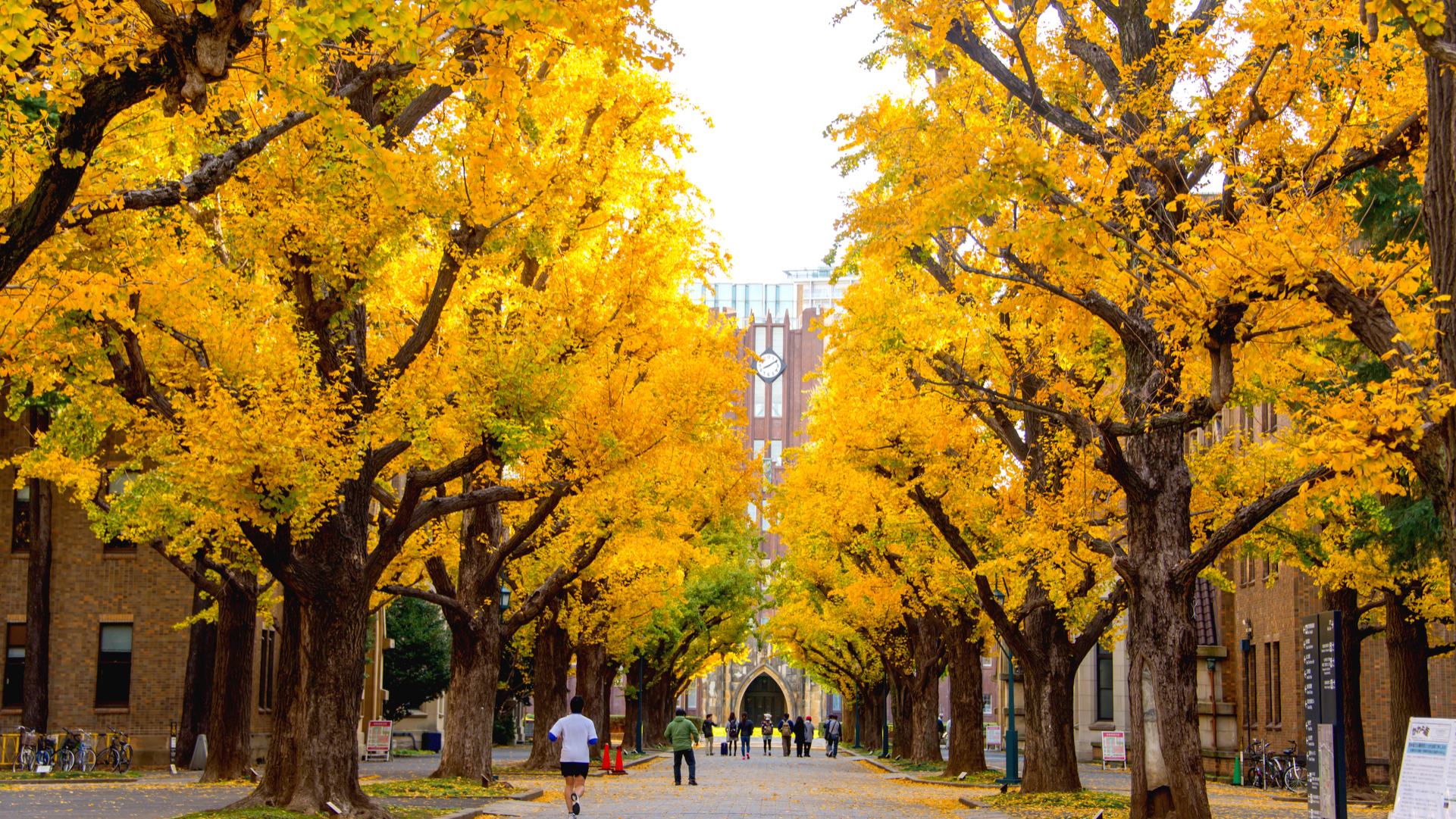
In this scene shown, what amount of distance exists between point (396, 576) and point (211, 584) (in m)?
3.08

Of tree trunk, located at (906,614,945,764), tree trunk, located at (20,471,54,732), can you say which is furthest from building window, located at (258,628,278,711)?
tree trunk, located at (906,614,945,764)

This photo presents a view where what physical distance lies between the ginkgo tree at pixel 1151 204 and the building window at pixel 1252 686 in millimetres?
24000

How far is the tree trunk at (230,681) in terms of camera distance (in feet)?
Answer: 72.8

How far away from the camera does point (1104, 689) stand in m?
46.3

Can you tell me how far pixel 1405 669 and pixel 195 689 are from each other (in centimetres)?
2233

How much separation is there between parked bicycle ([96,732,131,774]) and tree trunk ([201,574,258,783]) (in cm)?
580

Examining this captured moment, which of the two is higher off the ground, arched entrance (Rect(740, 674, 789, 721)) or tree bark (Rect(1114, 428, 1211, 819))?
tree bark (Rect(1114, 428, 1211, 819))

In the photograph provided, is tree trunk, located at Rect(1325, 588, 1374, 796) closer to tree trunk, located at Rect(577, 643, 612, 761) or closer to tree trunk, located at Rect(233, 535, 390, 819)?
tree trunk, located at Rect(233, 535, 390, 819)

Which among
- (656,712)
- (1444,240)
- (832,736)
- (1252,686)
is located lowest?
(832,736)

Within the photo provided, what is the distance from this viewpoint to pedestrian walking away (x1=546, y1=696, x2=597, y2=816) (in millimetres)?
14984

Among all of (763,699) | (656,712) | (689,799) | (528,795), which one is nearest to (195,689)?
(528,795)

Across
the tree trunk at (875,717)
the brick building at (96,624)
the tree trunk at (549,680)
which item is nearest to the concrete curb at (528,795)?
the tree trunk at (549,680)

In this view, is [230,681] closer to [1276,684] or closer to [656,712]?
[1276,684]

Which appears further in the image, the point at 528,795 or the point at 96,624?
the point at 96,624
